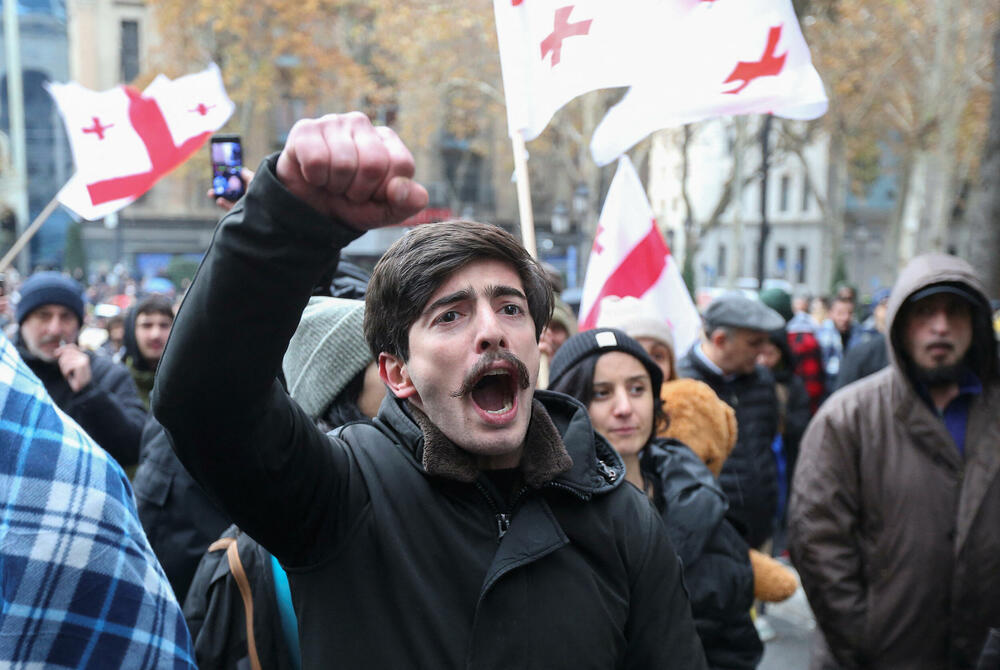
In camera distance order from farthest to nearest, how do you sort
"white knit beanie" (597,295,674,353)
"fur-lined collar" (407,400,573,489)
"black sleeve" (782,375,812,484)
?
"black sleeve" (782,375,812,484) → "white knit beanie" (597,295,674,353) → "fur-lined collar" (407,400,573,489)

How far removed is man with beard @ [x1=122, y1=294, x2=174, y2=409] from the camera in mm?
4789

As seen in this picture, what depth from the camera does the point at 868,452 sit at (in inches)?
125

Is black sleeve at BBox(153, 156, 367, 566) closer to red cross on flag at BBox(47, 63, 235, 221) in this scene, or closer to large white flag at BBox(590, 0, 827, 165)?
large white flag at BBox(590, 0, 827, 165)

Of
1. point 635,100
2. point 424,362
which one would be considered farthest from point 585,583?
point 635,100

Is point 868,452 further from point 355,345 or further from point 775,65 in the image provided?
point 355,345

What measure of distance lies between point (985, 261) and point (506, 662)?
7.76 meters

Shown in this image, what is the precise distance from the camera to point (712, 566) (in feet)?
8.75

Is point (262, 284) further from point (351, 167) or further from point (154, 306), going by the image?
point (154, 306)

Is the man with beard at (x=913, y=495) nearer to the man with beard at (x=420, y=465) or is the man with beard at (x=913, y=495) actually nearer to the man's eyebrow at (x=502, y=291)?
the man with beard at (x=420, y=465)

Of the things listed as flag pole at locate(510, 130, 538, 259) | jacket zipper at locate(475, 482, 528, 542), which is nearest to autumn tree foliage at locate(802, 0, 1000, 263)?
flag pole at locate(510, 130, 538, 259)

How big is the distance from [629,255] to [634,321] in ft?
2.17

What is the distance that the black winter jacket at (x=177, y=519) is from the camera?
9.54 feet

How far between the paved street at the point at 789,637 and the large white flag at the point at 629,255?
2028 millimetres

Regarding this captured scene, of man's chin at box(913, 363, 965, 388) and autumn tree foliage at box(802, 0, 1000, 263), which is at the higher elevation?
autumn tree foliage at box(802, 0, 1000, 263)
